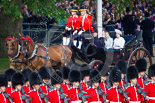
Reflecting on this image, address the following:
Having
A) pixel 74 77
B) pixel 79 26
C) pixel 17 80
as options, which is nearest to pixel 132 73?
pixel 74 77

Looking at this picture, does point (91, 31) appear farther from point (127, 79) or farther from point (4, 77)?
point (4, 77)

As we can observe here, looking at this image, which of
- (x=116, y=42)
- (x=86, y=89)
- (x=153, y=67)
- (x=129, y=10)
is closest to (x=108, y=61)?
(x=116, y=42)

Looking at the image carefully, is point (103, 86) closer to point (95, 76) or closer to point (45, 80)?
point (95, 76)

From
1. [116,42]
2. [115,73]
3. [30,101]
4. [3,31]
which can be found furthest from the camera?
[3,31]

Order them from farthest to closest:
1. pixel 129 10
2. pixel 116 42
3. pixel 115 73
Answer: pixel 129 10, pixel 116 42, pixel 115 73

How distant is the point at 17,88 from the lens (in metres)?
10.9

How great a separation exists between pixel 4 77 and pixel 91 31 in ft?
16.1

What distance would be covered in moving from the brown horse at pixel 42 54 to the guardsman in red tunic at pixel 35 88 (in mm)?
3510

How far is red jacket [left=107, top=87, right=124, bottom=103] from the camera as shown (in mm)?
11008

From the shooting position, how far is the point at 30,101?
10.6 m

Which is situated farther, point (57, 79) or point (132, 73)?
point (132, 73)

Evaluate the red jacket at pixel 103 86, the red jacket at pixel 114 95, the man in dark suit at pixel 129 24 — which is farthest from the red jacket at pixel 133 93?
the man in dark suit at pixel 129 24

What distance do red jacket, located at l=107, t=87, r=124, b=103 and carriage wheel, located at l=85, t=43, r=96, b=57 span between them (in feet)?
13.8

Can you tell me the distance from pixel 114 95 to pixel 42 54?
15.0 ft
